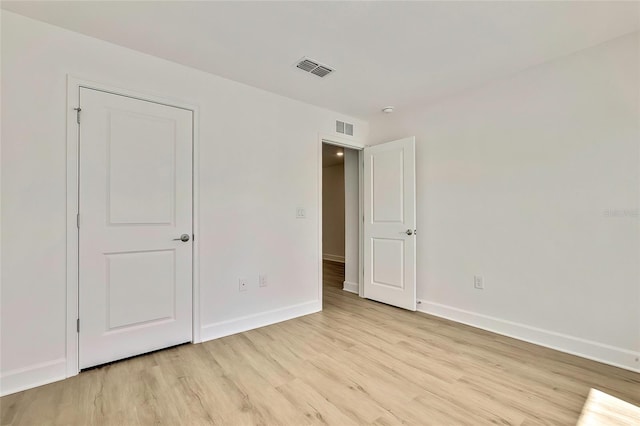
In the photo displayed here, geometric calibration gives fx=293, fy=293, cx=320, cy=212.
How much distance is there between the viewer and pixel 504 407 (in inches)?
67.7

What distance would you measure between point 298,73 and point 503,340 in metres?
3.08

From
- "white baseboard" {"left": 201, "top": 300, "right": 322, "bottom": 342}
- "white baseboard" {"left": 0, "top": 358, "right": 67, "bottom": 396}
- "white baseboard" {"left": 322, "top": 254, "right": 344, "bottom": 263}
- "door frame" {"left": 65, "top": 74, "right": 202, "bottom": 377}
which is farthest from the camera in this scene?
"white baseboard" {"left": 322, "top": 254, "right": 344, "bottom": 263}

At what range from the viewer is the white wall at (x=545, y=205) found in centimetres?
222

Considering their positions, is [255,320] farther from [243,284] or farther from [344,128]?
[344,128]

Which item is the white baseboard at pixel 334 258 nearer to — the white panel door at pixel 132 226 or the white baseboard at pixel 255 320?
the white baseboard at pixel 255 320

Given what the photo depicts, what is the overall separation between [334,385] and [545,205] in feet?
7.63

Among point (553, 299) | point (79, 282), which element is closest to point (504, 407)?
point (553, 299)

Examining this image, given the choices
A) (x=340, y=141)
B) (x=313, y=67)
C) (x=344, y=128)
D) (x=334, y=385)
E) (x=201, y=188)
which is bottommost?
(x=334, y=385)

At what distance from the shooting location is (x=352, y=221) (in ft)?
14.7

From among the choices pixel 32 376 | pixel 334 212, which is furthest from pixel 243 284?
pixel 334 212

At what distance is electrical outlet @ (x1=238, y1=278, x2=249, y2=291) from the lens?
9.47 ft

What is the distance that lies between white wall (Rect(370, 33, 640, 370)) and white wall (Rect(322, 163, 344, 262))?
4.07 meters

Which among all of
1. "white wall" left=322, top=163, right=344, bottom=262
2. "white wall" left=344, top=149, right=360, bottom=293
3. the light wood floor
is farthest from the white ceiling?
"white wall" left=322, top=163, right=344, bottom=262

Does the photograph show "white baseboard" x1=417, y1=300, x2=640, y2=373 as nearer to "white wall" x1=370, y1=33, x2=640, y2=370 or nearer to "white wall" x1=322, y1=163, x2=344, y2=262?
"white wall" x1=370, y1=33, x2=640, y2=370
